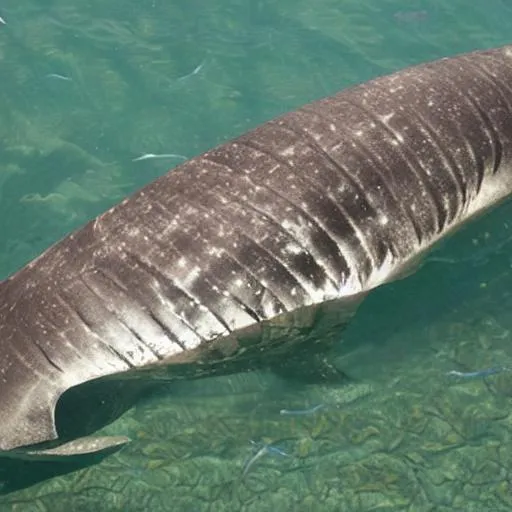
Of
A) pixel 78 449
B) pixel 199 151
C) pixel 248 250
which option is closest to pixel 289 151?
pixel 248 250

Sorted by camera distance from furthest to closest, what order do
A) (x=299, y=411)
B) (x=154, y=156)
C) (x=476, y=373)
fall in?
(x=154, y=156)
(x=476, y=373)
(x=299, y=411)

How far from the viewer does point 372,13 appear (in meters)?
10.0

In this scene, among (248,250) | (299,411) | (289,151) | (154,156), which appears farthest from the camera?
(154,156)

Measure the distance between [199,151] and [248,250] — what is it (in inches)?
118

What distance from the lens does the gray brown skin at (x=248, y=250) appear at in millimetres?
4949

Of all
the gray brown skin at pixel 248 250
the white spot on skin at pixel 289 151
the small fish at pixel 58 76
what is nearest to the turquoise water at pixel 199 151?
the small fish at pixel 58 76

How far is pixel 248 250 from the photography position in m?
5.12

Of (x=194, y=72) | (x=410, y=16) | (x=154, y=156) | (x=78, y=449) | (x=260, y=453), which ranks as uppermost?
(x=410, y=16)

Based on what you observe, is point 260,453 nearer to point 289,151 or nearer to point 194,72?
point 289,151

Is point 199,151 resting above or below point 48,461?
above

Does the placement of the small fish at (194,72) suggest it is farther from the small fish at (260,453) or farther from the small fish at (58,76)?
the small fish at (260,453)

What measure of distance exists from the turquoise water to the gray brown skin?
343mm

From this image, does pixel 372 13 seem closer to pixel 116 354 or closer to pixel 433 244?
pixel 433 244

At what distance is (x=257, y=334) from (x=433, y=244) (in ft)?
4.49
